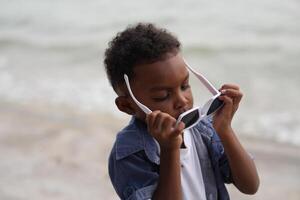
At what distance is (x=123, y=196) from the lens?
178 centimetres

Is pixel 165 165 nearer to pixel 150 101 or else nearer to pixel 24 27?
pixel 150 101

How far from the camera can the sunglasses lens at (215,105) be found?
1741mm

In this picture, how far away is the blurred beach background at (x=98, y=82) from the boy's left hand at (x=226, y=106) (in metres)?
1.54

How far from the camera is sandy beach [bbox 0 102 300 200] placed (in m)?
3.88

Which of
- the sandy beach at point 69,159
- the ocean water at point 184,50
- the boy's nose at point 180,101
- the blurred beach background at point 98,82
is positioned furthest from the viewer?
the ocean water at point 184,50

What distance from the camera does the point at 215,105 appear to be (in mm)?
1756

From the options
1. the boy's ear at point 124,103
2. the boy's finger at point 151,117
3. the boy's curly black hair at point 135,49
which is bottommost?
the boy's finger at point 151,117

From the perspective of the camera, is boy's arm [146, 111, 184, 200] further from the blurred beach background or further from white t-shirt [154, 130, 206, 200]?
the blurred beach background

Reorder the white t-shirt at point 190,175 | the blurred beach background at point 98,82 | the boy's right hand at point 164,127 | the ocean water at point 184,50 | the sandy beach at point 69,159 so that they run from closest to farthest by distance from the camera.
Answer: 1. the boy's right hand at point 164,127
2. the white t-shirt at point 190,175
3. the sandy beach at point 69,159
4. the blurred beach background at point 98,82
5. the ocean water at point 184,50

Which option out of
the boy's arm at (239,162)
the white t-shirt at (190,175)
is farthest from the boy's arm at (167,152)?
the boy's arm at (239,162)

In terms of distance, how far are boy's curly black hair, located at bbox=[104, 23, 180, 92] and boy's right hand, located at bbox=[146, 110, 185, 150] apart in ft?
0.59

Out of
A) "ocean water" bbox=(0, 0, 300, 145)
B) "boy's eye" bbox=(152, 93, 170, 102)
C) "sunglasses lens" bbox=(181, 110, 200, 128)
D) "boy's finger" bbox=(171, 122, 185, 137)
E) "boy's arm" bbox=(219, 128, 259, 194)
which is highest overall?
"ocean water" bbox=(0, 0, 300, 145)

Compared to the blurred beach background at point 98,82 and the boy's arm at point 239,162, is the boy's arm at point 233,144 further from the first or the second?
the blurred beach background at point 98,82

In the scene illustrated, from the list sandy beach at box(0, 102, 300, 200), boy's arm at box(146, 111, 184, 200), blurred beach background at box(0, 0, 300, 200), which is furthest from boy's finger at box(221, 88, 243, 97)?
sandy beach at box(0, 102, 300, 200)
